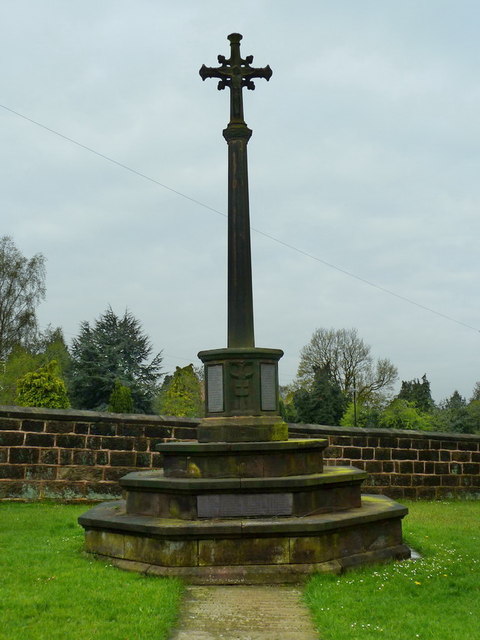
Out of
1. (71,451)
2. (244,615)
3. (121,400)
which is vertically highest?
(121,400)

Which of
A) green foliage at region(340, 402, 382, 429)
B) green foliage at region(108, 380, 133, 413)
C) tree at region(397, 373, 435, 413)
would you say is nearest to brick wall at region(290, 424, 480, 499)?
green foliage at region(108, 380, 133, 413)

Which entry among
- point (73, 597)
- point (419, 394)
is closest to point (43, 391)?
point (73, 597)

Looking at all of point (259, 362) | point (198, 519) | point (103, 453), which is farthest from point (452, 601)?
point (103, 453)

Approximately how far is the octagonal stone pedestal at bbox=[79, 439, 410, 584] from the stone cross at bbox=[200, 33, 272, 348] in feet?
4.93

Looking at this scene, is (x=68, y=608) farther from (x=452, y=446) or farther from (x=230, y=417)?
(x=452, y=446)

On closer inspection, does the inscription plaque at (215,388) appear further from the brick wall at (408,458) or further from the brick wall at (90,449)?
the brick wall at (408,458)

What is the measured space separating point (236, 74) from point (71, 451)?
6.08 metres

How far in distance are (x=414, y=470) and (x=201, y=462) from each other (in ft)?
23.9

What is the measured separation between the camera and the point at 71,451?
32.3ft

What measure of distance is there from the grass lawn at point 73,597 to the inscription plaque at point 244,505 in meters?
0.91

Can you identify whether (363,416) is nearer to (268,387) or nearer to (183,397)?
(183,397)

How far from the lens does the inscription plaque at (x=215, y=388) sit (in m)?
7.13

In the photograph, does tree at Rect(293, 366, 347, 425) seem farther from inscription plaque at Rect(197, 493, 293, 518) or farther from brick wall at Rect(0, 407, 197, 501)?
inscription plaque at Rect(197, 493, 293, 518)

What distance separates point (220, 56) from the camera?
27.1 feet
